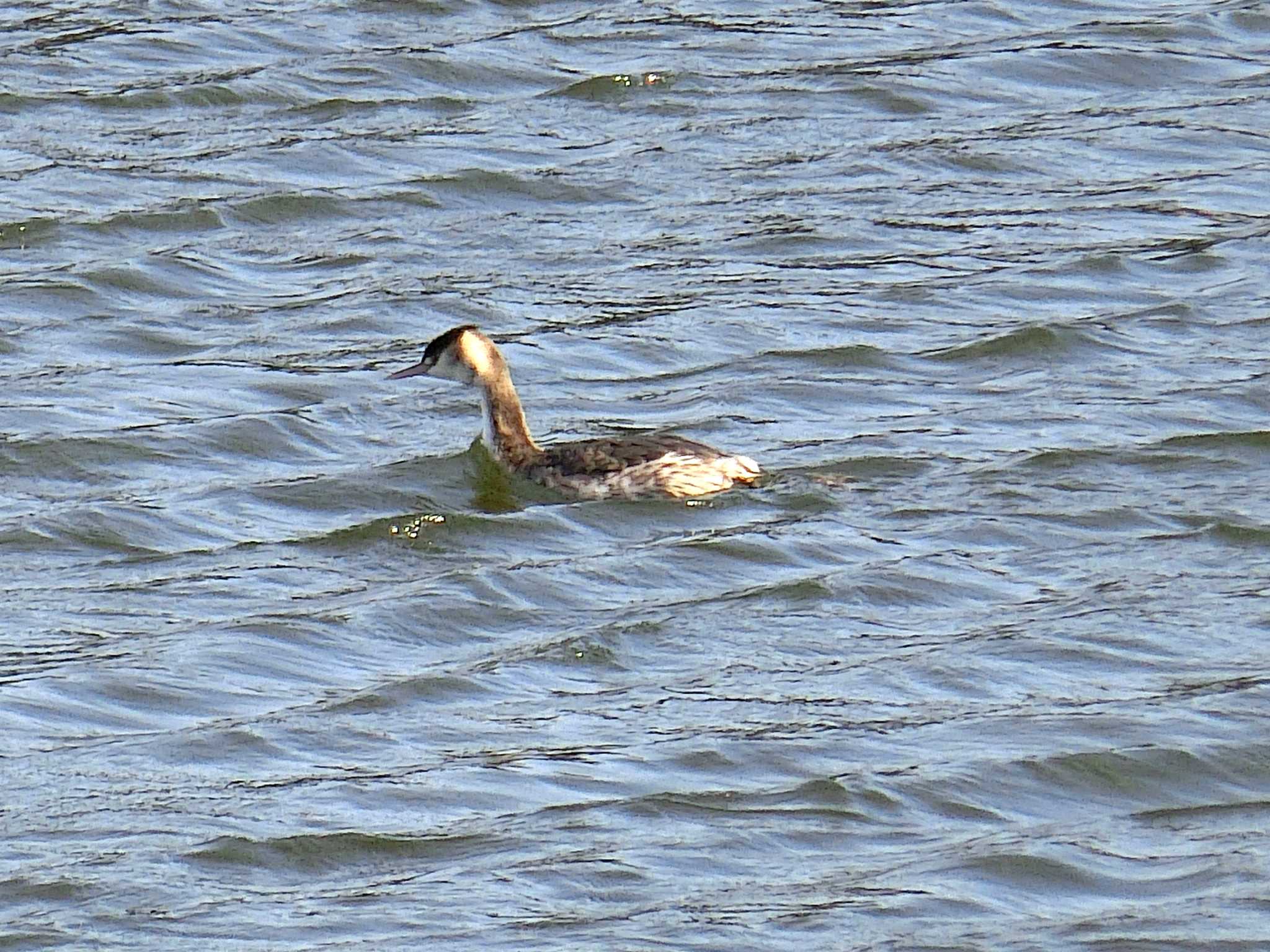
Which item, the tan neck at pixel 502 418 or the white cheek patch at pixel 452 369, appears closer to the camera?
the tan neck at pixel 502 418

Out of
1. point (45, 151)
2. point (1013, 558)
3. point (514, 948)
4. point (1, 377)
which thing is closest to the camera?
point (514, 948)

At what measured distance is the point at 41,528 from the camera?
33.8 ft

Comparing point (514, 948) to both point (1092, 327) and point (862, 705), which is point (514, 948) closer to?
point (862, 705)

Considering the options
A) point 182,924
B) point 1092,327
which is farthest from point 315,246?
point 182,924

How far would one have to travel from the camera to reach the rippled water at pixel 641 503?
7.66 metres

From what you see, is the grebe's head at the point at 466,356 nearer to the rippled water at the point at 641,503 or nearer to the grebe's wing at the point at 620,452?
the rippled water at the point at 641,503

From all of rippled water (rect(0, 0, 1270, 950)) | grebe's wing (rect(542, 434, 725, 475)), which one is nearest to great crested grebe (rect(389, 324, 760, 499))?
grebe's wing (rect(542, 434, 725, 475))

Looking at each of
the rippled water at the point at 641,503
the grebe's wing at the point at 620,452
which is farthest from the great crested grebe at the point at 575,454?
the rippled water at the point at 641,503

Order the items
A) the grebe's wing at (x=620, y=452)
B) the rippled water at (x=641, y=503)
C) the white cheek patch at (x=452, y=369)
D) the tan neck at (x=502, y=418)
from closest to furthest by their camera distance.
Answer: the rippled water at (x=641, y=503), the grebe's wing at (x=620, y=452), the tan neck at (x=502, y=418), the white cheek patch at (x=452, y=369)

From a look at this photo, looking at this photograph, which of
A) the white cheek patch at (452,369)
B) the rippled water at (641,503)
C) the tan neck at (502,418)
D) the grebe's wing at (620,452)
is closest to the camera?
the rippled water at (641,503)

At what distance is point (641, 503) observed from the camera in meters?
10.6

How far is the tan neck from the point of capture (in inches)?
442

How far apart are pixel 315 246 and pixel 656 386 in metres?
2.20

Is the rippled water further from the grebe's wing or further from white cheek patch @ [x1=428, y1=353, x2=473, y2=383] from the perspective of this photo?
white cheek patch @ [x1=428, y1=353, x2=473, y2=383]
